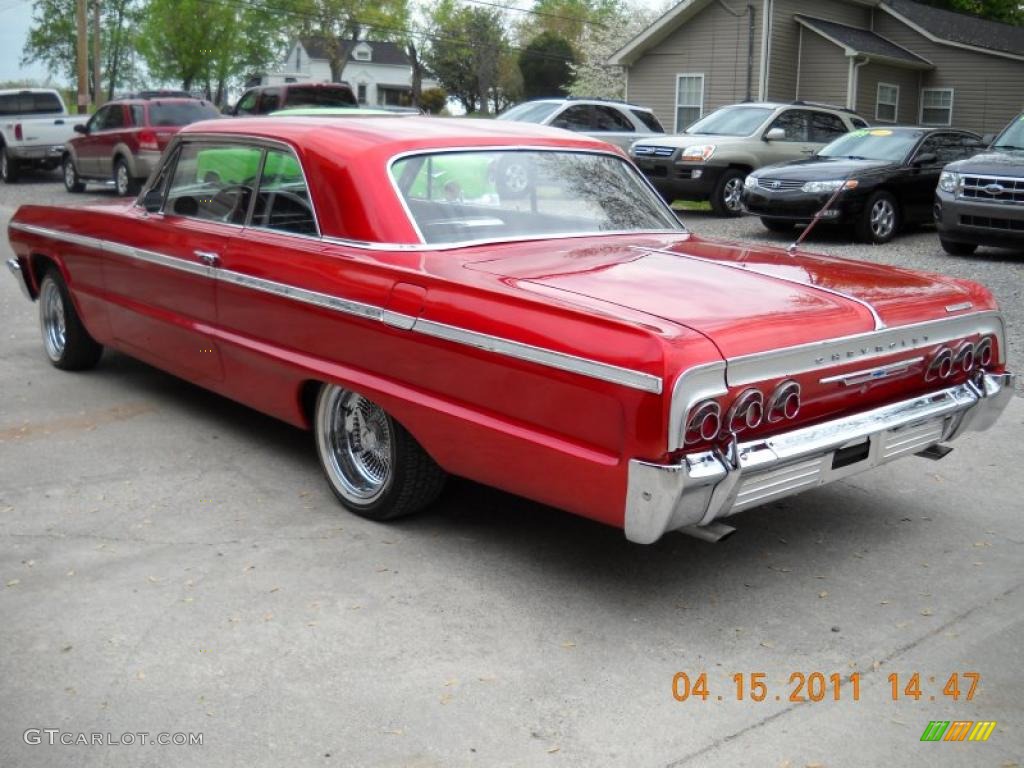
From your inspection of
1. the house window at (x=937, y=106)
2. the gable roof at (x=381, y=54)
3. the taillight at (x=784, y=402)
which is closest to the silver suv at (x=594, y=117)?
the house window at (x=937, y=106)

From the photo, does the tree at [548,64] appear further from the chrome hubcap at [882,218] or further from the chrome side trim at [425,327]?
the chrome side trim at [425,327]

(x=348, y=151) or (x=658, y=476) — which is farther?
(x=348, y=151)

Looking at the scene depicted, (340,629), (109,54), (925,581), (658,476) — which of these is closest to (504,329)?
(658,476)

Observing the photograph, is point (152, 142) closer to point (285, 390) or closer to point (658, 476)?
point (285, 390)

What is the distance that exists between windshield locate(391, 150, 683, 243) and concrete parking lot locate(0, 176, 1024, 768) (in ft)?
4.03

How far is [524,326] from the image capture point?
4.09m

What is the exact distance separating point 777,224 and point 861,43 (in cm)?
1408

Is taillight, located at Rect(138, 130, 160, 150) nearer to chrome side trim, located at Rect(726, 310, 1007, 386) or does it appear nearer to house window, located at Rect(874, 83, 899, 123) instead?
house window, located at Rect(874, 83, 899, 123)

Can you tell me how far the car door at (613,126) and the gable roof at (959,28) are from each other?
1158cm

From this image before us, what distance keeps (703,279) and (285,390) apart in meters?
1.93

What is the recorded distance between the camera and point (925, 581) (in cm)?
450

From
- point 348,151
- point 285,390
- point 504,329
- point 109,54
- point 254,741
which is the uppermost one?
point 109,54

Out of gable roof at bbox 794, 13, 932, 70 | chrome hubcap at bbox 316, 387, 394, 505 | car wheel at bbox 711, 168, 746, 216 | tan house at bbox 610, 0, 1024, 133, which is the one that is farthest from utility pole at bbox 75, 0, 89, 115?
chrome hubcap at bbox 316, 387, 394, 505

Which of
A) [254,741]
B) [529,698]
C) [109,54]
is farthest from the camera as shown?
[109,54]
